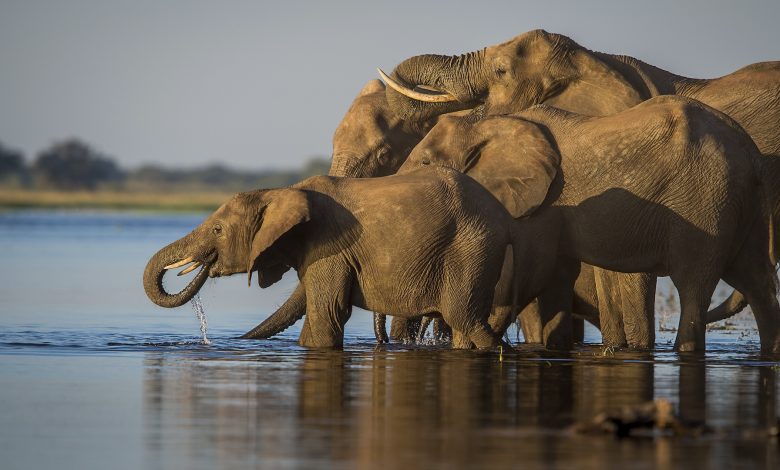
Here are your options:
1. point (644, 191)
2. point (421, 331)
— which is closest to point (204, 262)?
point (421, 331)

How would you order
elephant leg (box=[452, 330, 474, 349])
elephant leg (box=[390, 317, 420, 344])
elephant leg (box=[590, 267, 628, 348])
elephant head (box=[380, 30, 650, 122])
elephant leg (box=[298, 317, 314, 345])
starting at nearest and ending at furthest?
1. elephant leg (box=[452, 330, 474, 349])
2. elephant leg (box=[298, 317, 314, 345])
3. elephant leg (box=[590, 267, 628, 348])
4. elephant leg (box=[390, 317, 420, 344])
5. elephant head (box=[380, 30, 650, 122])

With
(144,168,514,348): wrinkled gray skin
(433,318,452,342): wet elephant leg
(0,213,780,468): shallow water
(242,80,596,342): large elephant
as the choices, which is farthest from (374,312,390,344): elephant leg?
(242,80,596,342): large elephant

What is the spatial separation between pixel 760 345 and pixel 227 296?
9344 mm

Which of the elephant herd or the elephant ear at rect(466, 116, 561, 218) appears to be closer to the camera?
the elephant herd

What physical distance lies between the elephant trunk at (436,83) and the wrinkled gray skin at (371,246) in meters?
3.07

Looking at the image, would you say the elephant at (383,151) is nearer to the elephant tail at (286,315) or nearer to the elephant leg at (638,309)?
the elephant leg at (638,309)

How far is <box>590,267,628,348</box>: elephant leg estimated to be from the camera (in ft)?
49.6

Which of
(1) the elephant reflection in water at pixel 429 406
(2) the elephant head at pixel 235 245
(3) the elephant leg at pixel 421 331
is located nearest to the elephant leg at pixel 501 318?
(1) the elephant reflection in water at pixel 429 406

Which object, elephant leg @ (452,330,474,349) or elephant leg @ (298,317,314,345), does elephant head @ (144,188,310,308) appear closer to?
elephant leg @ (298,317,314,345)

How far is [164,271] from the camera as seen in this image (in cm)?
1362

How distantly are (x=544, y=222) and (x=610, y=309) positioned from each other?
147cm

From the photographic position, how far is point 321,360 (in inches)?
482

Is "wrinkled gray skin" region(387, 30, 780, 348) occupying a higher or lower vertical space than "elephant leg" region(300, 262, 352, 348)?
higher

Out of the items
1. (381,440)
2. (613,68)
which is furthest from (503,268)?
(381,440)
